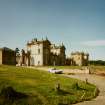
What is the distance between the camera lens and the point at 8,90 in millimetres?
23547

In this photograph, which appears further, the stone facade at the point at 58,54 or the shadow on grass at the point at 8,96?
the stone facade at the point at 58,54

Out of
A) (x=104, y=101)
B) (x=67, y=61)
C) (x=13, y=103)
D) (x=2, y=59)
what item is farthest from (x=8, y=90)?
(x=67, y=61)

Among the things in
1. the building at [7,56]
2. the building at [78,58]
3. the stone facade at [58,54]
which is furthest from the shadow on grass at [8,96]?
the building at [78,58]

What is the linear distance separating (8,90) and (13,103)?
1.83 metres

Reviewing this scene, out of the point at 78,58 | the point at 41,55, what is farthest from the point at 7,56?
the point at 78,58

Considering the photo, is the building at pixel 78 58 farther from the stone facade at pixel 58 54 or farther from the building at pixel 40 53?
the building at pixel 40 53

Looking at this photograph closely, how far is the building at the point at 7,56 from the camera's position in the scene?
8494 centimetres

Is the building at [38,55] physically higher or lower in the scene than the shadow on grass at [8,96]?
higher

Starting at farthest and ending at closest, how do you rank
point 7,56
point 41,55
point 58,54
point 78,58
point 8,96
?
1. point 78,58
2. point 58,54
3. point 41,55
4. point 7,56
5. point 8,96

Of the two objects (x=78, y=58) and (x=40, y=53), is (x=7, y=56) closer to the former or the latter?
(x=40, y=53)

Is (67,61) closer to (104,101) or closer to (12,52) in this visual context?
(12,52)

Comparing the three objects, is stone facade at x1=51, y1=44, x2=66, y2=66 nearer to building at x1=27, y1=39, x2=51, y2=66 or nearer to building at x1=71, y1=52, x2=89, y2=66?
building at x1=27, y1=39, x2=51, y2=66

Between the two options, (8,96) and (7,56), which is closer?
(8,96)

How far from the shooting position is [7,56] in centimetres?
8694
